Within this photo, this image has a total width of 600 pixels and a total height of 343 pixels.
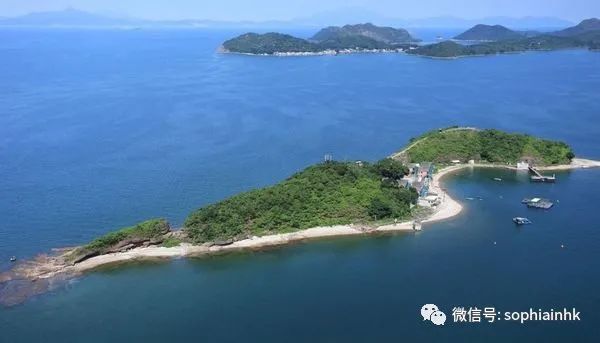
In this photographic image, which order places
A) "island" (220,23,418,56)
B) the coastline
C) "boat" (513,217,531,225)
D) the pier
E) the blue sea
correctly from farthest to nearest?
"island" (220,23,418,56)
the coastline
the pier
"boat" (513,217,531,225)
the blue sea

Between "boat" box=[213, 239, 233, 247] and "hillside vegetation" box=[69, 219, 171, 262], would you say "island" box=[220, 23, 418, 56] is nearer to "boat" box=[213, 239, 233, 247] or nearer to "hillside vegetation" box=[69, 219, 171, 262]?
"hillside vegetation" box=[69, 219, 171, 262]

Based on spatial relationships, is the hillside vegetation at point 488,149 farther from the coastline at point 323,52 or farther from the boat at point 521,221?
the coastline at point 323,52

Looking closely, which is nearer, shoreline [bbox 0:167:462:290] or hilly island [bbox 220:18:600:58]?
shoreline [bbox 0:167:462:290]

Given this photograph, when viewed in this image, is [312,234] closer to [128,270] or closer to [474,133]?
[128,270]

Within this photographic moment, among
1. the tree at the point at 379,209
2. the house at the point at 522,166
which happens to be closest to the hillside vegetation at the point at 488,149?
the house at the point at 522,166

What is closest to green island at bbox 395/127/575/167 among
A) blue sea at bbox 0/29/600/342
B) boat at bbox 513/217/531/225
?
blue sea at bbox 0/29/600/342

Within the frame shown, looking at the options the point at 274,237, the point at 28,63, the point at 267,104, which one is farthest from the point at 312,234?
the point at 28,63

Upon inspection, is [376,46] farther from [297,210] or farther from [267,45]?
[297,210]

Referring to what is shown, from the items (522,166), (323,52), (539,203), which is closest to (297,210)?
(539,203)
